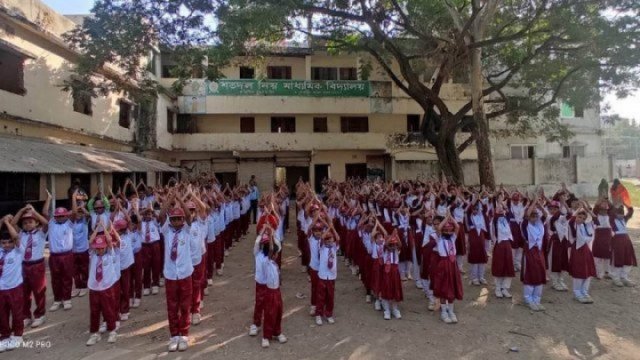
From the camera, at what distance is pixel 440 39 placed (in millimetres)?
13727

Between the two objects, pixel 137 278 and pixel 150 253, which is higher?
pixel 150 253

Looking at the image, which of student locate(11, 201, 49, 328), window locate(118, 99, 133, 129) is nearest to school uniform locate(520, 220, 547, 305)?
student locate(11, 201, 49, 328)

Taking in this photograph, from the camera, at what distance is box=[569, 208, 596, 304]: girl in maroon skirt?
7.05 metres

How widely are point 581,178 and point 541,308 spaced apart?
2027cm

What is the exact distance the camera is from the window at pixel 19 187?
1071cm

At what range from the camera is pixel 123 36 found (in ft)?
36.9

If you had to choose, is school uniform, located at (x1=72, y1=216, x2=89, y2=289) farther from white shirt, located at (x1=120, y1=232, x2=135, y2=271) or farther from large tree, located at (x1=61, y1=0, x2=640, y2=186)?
large tree, located at (x1=61, y1=0, x2=640, y2=186)

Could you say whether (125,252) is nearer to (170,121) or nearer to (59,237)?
(59,237)

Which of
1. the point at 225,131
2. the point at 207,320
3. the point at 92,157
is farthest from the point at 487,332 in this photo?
the point at 225,131

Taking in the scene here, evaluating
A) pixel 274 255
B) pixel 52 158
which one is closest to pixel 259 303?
pixel 274 255

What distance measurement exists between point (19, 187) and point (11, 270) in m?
6.94

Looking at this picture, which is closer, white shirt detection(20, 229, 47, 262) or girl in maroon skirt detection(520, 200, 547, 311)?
white shirt detection(20, 229, 47, 262)

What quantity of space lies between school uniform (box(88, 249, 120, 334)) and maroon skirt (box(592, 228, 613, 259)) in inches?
315

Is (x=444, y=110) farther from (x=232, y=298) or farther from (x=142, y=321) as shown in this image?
(x=142, y=321)
